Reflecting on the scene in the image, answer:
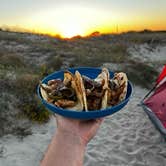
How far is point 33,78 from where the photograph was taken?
8.13 metres

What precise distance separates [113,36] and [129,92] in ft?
79.7

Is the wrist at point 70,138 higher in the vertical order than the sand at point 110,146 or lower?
higher

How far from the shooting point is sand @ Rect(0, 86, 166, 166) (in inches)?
223

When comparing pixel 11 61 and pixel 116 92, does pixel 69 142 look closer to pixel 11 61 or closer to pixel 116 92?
pixel 116 92

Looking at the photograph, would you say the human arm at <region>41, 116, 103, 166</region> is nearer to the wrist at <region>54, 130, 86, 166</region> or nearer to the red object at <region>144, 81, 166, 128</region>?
the wrist at <region>54, 130, 86, 166</region>

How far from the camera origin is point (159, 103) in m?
6.33

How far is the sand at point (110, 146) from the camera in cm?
566

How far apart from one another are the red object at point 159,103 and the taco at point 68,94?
13.5 feet

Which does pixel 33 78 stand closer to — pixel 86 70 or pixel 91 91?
pixel 86 70

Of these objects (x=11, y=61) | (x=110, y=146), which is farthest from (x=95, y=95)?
(x=11, y=61)

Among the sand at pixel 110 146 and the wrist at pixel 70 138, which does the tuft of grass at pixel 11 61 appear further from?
the wrist at pixel 70 138

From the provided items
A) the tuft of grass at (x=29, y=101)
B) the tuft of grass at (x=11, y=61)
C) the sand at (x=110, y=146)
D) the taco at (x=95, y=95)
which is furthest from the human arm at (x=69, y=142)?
the tuft of grass at (x=11, y=61)

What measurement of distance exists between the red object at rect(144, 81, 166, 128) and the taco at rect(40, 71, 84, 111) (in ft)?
13.5

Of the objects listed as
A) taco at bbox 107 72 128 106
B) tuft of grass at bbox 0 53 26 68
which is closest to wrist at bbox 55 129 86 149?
taco at bbox 107 72 128 106
